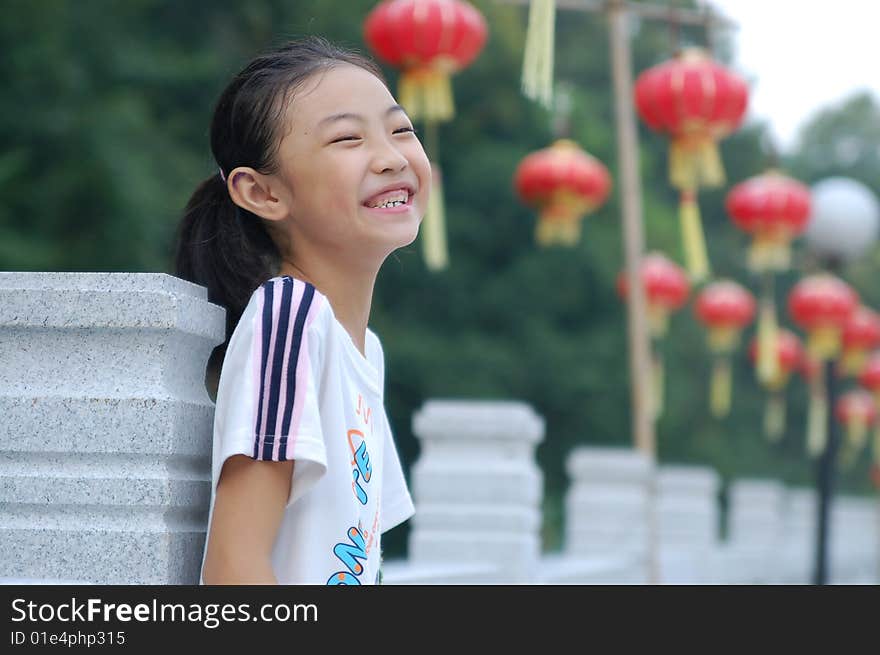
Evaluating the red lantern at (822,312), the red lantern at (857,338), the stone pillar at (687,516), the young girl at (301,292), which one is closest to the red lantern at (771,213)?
the red lantern at (822,312)

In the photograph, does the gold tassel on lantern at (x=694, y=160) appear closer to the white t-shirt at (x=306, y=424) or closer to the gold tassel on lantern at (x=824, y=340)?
the gold tassel on lantern at (x=824, y=340)

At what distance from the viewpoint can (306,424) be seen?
1.75 metres

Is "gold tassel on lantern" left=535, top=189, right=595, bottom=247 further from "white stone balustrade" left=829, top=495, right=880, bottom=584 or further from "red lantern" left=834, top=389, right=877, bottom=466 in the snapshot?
"white stone balustrade" left=829, top=495, right=880, bottom=584

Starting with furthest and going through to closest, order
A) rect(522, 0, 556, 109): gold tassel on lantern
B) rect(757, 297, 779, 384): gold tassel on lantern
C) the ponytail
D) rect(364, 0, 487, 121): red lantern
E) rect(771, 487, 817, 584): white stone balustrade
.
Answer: rect(771, 487, 817, 584): white stone balustrade < rect(757, 297, 779, 384): gold tassel on lantern < rect(364, 0, 487, 121): red lantern < rect(522, 0, 556, 109): gold tassel on lantern < the ponytail

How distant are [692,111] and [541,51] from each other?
4142mm

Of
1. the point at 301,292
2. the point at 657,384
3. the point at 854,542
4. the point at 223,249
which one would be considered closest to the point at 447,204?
the point at 657,384

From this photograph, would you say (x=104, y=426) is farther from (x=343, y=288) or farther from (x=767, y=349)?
(x=767, y=349)

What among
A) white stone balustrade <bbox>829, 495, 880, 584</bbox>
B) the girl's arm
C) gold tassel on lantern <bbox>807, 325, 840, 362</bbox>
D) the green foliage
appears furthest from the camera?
white stone balustrade <bbox>829, 495, 880, 584</bbox>

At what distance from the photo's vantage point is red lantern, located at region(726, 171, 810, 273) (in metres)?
9.92

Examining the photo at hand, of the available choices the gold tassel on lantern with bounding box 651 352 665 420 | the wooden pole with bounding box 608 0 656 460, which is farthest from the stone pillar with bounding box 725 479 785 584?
the wooden pole with bounding box 608 0 656 460

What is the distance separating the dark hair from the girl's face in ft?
0.10

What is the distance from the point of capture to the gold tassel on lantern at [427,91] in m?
7.84

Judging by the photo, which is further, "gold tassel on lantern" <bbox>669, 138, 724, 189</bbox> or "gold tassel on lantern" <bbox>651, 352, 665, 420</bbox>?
"gold tassel on lantern" <bbox>651, 352, 665, 420</bbox>
